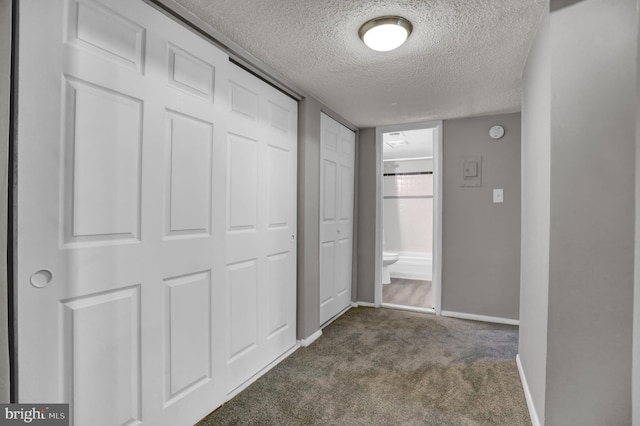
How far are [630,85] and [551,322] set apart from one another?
40.7 inches

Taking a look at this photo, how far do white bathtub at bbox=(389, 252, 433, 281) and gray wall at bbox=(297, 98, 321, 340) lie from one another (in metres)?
3.11

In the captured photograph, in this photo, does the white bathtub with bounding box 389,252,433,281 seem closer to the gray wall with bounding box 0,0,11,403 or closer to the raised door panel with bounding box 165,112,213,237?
the raised door panel with bounding box 165,112,213,237

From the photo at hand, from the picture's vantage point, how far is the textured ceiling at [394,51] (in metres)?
1.62

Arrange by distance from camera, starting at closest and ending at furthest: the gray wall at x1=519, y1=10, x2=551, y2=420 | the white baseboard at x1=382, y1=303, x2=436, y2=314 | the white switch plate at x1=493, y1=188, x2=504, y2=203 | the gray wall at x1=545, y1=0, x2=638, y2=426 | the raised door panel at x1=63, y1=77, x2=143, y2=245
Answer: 1. the raised door panel at x1=63, y1=77, x2=143, y2=245
2. the gray wall at x1=545, y1=0, x2=638, y2=426
3. the gray wall at x1=519, y1=10, x2=551, y2=420
4. the white switch plate at x1=493, y1=188, x2=504, y2=203
5. the white baseboard at x1=382, y1=303, x2=436, y2=314

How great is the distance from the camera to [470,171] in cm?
346

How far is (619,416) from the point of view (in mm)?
1388

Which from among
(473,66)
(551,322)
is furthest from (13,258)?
(473,66)

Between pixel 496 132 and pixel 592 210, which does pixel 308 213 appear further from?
pixel 496 132

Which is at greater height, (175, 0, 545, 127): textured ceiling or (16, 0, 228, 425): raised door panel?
(175, 0, 545, 127): textured ceiling

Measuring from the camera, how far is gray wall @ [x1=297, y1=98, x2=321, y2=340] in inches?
107

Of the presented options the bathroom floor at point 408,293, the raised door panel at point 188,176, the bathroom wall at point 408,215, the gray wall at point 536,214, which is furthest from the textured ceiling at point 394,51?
the bathroom wall at point 408,215

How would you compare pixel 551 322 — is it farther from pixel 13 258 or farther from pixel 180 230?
pixel 13 258

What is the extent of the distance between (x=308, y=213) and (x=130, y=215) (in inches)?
60.4

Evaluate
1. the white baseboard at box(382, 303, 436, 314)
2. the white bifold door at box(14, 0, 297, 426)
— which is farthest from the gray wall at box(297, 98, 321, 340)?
the white baseboard at box(382, 303, 436, 314)
